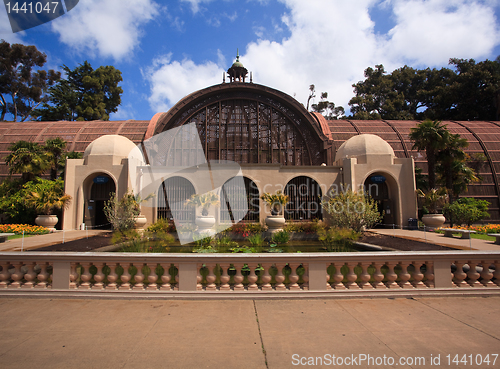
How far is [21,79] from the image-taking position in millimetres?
44594

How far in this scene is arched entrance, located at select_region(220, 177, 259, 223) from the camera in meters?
18.1

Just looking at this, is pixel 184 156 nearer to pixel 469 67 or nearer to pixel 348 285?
pixel 348 285

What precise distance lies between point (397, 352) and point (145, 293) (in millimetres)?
3923

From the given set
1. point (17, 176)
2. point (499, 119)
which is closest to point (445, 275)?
point (17, 176)

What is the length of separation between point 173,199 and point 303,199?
8.97 meters

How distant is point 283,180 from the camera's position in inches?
733

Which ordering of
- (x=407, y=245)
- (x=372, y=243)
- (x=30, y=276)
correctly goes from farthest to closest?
(x=372, y=243) < (x=407, y=245) < (x=30, y=276)

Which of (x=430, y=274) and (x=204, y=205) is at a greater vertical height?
(x=204, y=205)

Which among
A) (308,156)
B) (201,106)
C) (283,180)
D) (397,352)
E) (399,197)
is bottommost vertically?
(397,352)

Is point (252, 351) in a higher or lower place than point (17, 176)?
lower

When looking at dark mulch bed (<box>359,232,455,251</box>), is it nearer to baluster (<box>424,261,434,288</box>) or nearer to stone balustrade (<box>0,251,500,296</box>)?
stone balustrade (<box>0,251,500,296</box>)

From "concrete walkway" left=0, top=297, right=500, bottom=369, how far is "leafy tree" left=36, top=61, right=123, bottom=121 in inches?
1658

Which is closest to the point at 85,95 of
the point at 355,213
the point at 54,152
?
the point at 54,152

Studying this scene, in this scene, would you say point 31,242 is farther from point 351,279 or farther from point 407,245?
point 407,245
